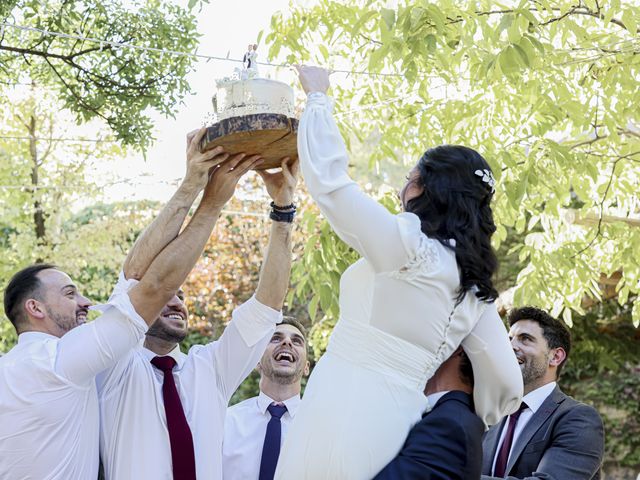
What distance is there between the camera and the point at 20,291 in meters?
4.00

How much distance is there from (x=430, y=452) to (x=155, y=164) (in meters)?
9.33

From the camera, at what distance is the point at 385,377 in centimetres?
266

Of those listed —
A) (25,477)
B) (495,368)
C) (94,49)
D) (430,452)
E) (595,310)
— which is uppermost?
(94,49)

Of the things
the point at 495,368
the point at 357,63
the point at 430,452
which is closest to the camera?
the point at 430,452

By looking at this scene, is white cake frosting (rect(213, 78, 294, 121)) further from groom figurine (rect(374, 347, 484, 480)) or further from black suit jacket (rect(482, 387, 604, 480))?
black suit jacket (rect(482, 387, 604, 480))

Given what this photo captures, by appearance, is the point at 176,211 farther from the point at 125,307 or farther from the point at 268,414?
the point at 268,414

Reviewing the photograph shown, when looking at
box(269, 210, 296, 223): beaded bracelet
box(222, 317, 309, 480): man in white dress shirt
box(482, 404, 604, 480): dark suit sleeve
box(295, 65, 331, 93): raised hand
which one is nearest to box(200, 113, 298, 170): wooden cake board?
box(295, 65, 331, 93): raised hand

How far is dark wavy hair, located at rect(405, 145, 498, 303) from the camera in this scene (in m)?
2.74

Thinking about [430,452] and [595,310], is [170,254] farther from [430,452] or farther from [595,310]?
[595,310]

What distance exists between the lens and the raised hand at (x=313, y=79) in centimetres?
286

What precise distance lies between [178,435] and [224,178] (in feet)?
3.31

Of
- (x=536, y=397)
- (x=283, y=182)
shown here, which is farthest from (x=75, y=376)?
(x=536, y=397)

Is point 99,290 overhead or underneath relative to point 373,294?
underneath

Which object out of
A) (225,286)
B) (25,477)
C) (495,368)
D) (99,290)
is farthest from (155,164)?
(495,368)
